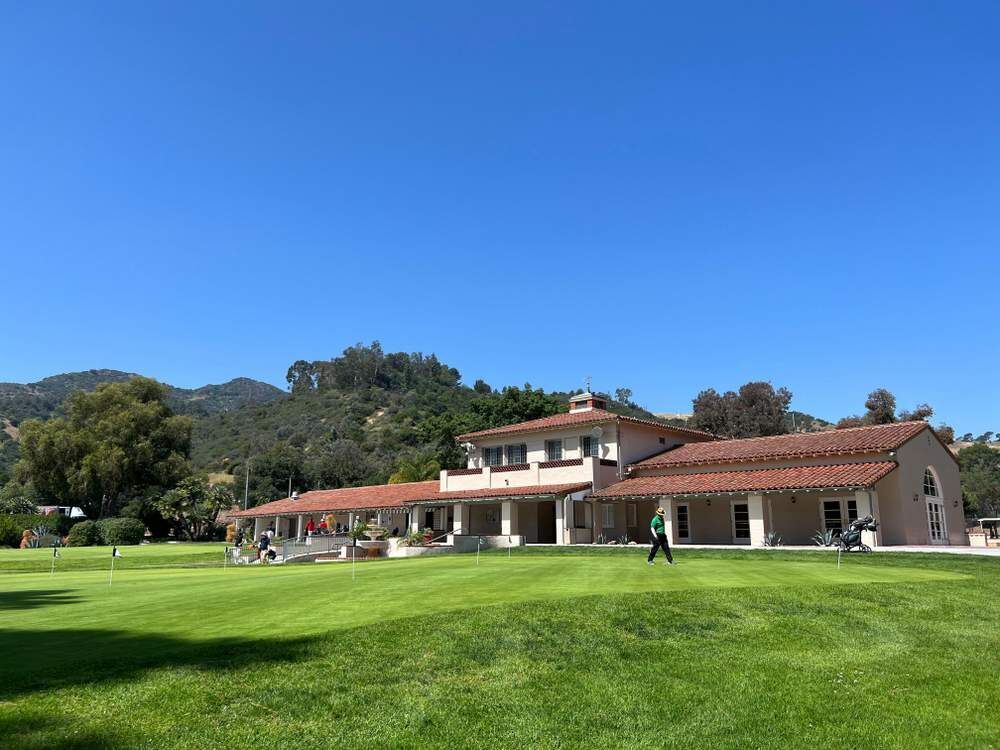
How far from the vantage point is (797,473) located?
3362cm

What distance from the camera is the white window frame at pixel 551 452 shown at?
4384 cm

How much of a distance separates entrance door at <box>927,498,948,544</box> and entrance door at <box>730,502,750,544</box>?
7.92 meters

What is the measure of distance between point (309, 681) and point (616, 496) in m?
30.9

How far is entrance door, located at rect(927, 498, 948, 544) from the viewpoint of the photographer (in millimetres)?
33906

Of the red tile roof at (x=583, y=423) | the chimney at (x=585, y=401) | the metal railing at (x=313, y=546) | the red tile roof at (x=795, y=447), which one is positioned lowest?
the metal railing at (x=313, y=546)

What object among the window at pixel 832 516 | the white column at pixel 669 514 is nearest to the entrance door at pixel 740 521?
the white column at pixel 669 514

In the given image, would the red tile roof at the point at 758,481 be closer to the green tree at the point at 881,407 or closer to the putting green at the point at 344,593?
the putting green at the point at 344,593

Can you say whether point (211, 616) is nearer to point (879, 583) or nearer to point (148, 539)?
point (879, 583)

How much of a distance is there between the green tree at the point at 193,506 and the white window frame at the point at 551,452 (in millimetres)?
42844

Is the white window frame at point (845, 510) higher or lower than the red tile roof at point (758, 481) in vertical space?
lower

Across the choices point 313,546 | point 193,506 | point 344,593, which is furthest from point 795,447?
point 193,506

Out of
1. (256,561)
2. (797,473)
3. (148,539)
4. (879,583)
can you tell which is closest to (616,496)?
(797,473)

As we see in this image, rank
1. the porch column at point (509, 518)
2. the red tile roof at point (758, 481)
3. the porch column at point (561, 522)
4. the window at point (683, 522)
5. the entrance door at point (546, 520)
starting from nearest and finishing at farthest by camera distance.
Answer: the red tile roof at point (758, 481)
the window at point (683, 522)
the porch column at point (561, 522)
the porch column at point (509, 518)
the entrance door at point (546, 520)

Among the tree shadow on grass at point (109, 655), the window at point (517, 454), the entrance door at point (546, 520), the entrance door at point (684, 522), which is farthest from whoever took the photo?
the window at point (517, 454)
